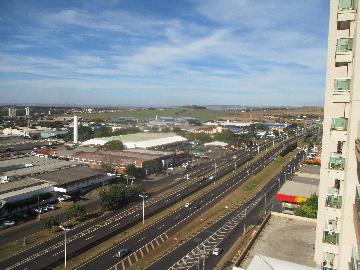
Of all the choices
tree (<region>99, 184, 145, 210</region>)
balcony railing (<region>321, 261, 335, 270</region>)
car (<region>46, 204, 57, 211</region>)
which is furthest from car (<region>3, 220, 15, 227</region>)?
balcony railing (<region>321, 261, 335, 270</region>)

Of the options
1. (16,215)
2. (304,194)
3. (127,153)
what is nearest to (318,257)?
(304,194)

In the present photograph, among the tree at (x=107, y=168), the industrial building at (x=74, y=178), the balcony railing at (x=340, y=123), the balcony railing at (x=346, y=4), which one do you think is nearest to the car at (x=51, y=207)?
the industrial building at (x=74, y=178)

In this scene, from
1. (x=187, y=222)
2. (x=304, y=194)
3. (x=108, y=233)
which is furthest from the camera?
(x=304, y=194)

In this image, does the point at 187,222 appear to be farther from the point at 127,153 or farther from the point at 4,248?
the point at 127,153

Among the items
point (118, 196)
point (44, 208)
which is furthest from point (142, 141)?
point (44, 208)

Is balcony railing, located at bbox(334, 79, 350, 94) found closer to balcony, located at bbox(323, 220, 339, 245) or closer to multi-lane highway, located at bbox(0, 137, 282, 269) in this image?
balcony, located at bbox(323, 220, 339, 245)
